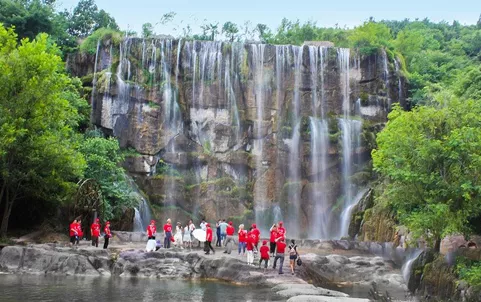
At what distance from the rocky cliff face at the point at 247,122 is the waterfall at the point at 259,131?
8cm

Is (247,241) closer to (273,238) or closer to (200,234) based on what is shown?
(273,238)

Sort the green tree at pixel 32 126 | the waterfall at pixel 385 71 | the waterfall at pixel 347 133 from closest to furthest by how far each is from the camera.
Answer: the green tree at pixel 32 126 < the waterfall at pixel 347 133 < the waterfall at pixel 385 71

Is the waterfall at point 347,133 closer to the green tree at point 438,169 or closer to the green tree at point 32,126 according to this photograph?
the green tree at point 438,169

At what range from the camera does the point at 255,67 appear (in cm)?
4381

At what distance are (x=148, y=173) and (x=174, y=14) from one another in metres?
19.2

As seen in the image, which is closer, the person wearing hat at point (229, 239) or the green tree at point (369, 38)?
the person wearing hat at point (229, 239)

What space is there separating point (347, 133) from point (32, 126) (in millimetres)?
23285

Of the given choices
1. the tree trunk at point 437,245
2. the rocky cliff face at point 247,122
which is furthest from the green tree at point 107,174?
the tree trunk at point 437,245

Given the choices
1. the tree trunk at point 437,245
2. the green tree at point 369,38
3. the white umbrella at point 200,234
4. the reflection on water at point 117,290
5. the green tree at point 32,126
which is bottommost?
the reflection on water at point 117,290

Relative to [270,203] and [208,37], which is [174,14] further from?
[270,203]

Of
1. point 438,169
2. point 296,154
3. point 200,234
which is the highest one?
point 296,154

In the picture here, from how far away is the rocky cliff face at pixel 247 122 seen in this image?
41094 mm

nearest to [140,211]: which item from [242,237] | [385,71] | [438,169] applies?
[242,237]

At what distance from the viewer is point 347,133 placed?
42375 mm
